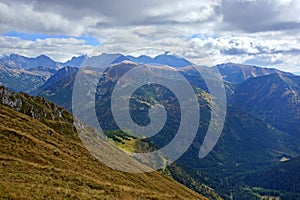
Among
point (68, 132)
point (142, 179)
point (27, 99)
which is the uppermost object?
point (27, 99)

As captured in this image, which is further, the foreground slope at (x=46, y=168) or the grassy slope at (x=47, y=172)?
the foreground slope at (x=46, y=168)

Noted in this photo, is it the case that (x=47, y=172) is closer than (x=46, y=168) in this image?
Yes

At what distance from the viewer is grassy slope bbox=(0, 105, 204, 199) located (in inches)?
1512

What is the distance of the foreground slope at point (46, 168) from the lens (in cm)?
3938

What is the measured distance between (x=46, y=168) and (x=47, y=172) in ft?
7.43

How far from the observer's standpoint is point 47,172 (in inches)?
1935

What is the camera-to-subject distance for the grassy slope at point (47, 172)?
126 ft

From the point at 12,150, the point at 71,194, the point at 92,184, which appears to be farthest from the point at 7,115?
the point at 71,194

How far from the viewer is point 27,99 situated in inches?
4557

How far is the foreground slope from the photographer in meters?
39.4

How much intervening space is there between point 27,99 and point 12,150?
6210cm

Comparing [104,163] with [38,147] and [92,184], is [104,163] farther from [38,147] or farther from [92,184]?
[92,184]

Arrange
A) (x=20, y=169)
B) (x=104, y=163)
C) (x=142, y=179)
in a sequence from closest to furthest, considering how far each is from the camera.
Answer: (x=20, y=169) → (x=104, y=163) → (x=142, y=179)

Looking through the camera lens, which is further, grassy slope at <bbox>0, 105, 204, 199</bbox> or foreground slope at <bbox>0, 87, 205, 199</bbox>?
foreground slope at <bbox>0, 87, 205, 199</bbox>
